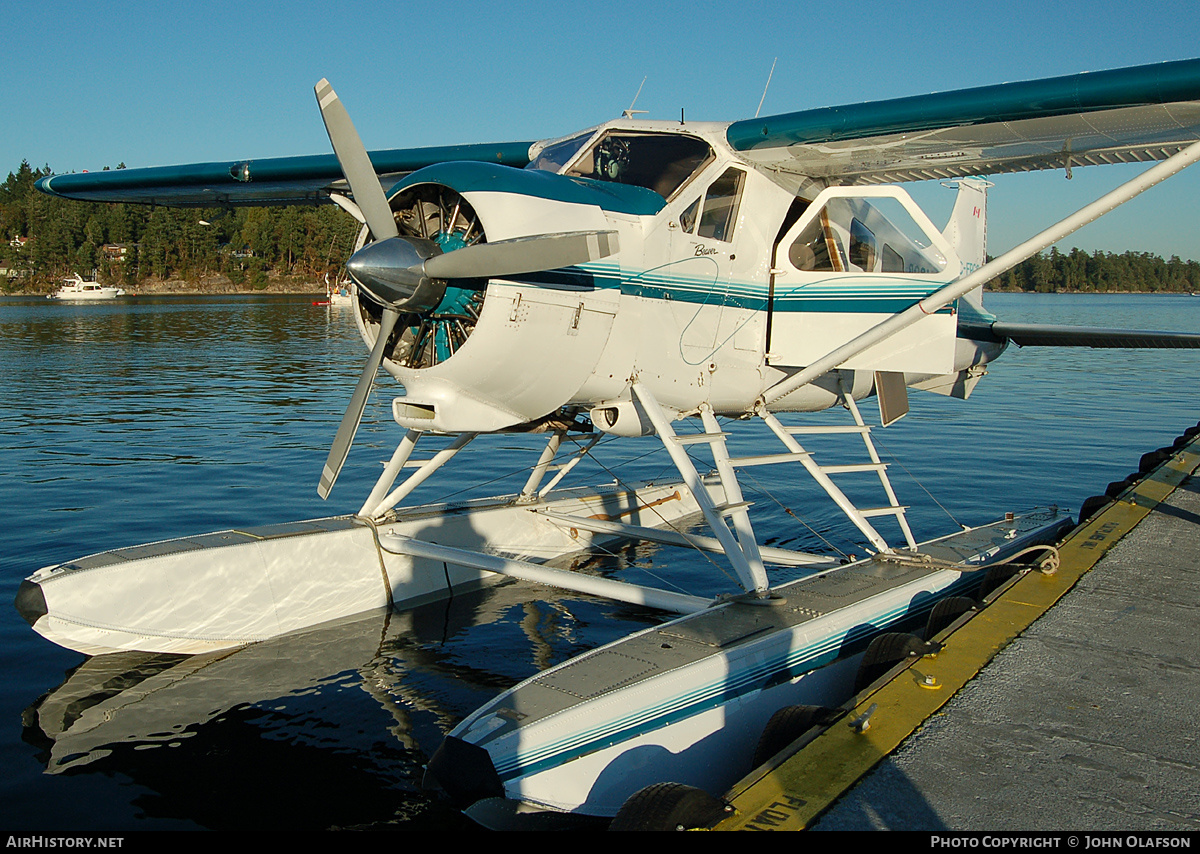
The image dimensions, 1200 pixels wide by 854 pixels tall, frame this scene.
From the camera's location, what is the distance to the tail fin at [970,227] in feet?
32.0

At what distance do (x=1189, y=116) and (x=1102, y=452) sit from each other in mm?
11038

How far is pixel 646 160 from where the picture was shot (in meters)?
6.36

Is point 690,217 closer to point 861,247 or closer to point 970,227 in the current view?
point 861,247

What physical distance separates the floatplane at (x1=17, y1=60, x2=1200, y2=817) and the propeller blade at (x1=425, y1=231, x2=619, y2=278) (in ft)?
0.04

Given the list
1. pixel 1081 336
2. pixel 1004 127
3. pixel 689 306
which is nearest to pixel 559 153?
pixel 689 306

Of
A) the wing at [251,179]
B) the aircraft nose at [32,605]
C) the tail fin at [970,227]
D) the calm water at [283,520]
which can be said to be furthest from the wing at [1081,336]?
the aircraft nose at [32,605]

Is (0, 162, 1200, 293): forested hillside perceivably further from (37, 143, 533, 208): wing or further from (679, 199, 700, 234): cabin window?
(679, 199, 700, 234): cabin window

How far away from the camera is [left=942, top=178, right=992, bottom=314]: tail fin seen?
9766 millimetres

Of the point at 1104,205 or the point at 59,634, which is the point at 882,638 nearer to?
the point at 1104,205

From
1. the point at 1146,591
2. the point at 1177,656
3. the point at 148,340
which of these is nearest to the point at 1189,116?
the point at 1146,591

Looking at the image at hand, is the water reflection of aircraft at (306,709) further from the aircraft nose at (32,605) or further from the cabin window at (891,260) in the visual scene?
the cabin window at (891,260)

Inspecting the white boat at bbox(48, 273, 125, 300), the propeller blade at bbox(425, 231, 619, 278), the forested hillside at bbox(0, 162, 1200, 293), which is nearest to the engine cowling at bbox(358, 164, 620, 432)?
the propeller blade at bbox(425, 231, 619, 278)

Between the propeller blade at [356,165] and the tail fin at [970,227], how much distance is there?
6.44m

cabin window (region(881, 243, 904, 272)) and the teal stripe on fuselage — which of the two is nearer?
the teal stripe on fuselage
